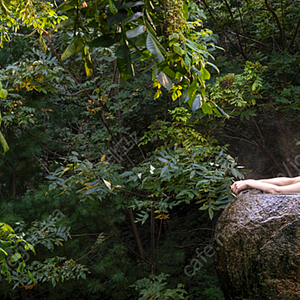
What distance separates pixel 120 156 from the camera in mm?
3656

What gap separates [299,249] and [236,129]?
9.58ft

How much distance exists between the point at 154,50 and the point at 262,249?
107 centimetres

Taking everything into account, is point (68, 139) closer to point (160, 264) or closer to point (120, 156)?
point (120, 156)

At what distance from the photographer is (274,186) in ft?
5.29

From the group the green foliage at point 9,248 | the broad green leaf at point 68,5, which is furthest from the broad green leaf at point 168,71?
the green foliage at point 9,248

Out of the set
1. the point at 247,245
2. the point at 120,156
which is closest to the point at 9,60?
the point at 120,156

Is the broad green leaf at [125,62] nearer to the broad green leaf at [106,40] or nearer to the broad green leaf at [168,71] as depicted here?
the broad green leaf at [106,40]

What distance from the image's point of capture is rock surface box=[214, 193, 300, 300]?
1.39 meters

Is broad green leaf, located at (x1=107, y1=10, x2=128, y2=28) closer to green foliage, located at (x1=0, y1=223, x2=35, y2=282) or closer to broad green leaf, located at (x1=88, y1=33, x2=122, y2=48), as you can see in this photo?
broad green leaf, located at (x1=88, y1=33, x2=122, y2=48)

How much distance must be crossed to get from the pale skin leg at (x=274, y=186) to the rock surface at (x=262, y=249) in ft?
0.34

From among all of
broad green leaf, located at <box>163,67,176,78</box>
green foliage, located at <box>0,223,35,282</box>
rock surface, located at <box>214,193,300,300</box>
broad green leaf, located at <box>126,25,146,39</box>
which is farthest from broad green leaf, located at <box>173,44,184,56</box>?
green foliage, located at <box>0,223,35,282</box>

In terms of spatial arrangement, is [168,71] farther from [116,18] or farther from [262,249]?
[262,249]

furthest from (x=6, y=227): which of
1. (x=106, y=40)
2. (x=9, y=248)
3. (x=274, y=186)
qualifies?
(x=274, y=186)

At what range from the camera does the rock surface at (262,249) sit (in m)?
1.39
